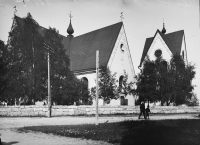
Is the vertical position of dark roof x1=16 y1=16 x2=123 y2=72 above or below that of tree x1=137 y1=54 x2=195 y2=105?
above

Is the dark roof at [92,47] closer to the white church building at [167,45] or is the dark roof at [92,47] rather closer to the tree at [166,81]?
the tree at [166,81]

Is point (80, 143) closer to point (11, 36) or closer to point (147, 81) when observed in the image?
point (11, 36)

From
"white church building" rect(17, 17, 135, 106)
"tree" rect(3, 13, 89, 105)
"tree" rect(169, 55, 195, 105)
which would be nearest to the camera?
"tree" rect(3, 13, 89, 105)

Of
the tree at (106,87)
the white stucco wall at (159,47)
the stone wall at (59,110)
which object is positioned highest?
the white stucco wall at (159,47)

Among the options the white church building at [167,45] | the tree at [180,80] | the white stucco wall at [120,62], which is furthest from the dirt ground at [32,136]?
the white church building at [167,45]

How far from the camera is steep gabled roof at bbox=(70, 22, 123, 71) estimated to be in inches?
1256

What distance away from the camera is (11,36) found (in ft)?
76.4

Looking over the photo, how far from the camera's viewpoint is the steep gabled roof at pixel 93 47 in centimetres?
3189

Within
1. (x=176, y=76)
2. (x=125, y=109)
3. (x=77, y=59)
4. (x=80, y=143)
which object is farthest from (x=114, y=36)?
(x=80, y=143)

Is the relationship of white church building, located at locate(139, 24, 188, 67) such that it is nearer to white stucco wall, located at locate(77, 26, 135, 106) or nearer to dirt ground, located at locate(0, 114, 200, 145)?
white stucco wall, located at locate(77, 26, 135, 106)

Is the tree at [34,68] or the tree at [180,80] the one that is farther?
the tree at [180,80]

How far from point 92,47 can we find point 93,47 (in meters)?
0.27

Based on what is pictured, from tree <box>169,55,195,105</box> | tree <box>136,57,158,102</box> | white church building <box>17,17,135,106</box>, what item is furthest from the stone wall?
tree <box>169,55,195,105</box>

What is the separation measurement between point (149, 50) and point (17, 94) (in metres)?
26.5
